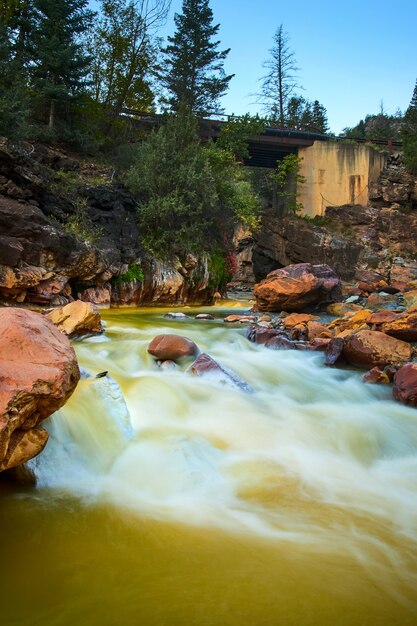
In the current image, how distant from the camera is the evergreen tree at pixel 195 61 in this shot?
24.8 meters

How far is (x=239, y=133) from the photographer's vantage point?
22.6 meters

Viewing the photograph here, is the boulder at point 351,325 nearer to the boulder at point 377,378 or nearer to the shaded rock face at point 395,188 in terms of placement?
the boulder at point 377,378

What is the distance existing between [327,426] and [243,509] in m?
2.35

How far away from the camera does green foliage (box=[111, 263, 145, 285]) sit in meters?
12.2

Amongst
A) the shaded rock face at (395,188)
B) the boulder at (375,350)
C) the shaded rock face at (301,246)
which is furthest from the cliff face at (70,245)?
the shaded rock face at (395,188)

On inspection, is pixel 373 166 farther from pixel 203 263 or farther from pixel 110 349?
pixel 110 349

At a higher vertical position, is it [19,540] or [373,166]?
[373,166]

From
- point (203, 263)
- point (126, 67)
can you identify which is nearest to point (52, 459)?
point (203, 263)

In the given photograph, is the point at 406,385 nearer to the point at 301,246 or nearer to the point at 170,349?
the point at 170,349

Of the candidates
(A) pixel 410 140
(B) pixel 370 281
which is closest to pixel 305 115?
(A) pixel 410 140

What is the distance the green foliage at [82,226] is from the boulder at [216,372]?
21.2 ft

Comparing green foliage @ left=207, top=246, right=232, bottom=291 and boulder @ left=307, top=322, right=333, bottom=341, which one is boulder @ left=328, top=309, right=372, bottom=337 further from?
green foliage @ left=207, top=246, right=232, bottom=291

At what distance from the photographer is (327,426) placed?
206 inches

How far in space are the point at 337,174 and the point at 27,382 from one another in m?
26.6
